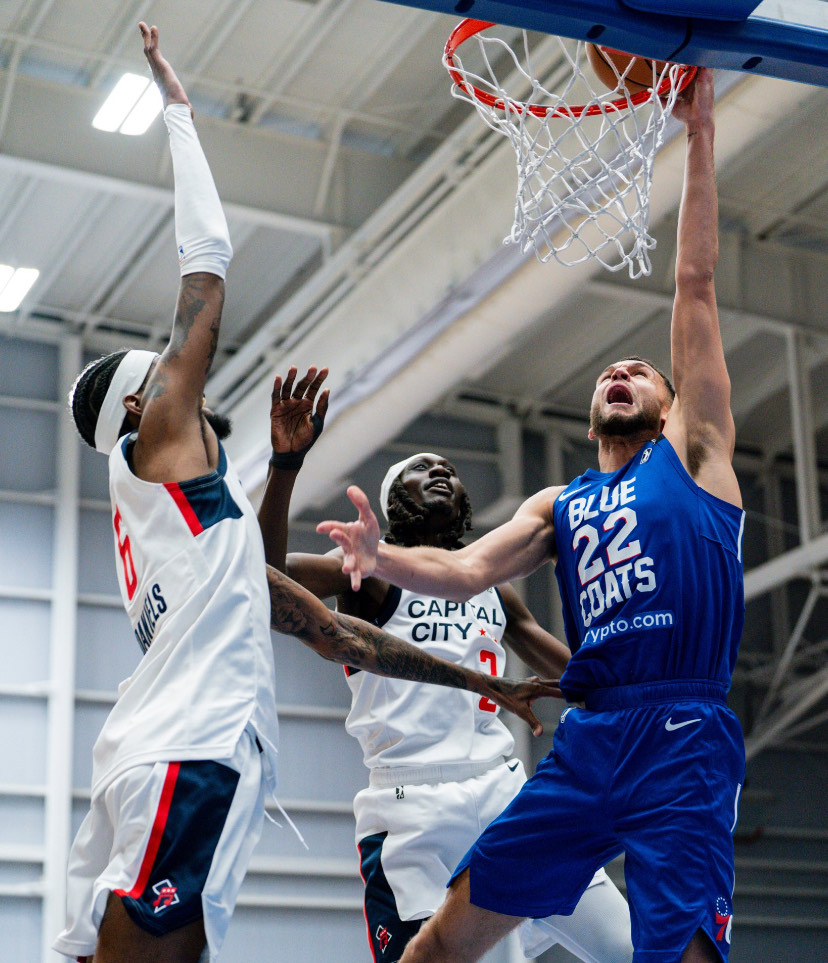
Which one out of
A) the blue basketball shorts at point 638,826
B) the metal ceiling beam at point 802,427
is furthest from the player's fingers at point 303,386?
the metal ceiling beam at point 802,427

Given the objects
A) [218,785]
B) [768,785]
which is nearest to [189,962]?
[218,785]

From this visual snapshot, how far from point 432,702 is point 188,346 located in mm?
2225

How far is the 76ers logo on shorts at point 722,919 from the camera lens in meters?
3.83

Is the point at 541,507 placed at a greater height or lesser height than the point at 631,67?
lesser

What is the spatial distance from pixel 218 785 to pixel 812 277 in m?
11.5

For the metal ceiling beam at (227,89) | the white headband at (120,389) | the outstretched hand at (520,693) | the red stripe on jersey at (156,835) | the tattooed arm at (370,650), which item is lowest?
the red stripe on jersey at (156,835)

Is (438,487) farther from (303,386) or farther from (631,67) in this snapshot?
(631,67)

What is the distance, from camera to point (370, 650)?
480 cm

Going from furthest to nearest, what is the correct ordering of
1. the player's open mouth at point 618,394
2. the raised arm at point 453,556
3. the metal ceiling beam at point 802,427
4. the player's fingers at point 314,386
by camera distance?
the metal ceiling beam at point 802,427, the player's open mouth at point 618,394, the player's fingers at point 314,386, the raised arm at point 453,556

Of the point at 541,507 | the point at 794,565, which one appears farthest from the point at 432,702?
the point at 794,565

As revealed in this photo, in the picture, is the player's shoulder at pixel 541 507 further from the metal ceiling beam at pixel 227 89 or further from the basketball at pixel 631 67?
the metal ceiling beam at pixel 227 89

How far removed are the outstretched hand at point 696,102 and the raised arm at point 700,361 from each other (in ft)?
0.71

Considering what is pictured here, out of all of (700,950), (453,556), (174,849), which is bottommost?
(700,950)

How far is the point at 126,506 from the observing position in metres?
3.86
